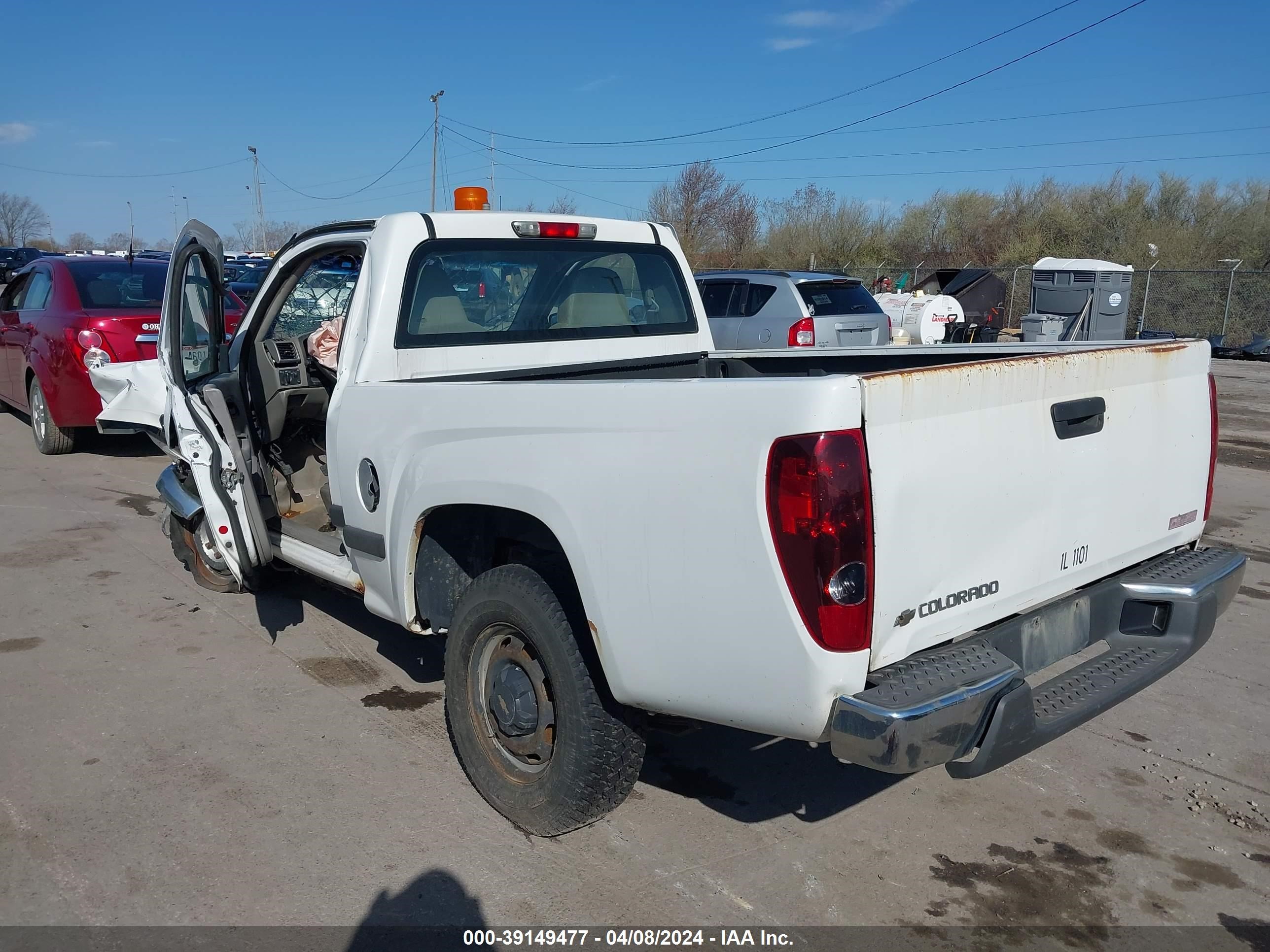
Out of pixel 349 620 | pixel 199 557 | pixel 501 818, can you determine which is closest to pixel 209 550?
pixel 199 557

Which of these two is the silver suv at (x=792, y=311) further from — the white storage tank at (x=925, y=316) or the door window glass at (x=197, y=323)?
the door window glass at (x=197, y=323)

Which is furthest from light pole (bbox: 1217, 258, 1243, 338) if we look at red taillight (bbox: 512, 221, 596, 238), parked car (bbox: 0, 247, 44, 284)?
parked car (bbox: 0, 247, 44, 284)

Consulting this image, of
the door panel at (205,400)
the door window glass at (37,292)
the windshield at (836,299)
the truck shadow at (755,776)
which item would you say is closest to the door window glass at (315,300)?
the door panel at (205,400)

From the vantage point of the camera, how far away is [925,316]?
1791cm

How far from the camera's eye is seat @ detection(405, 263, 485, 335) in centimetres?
396

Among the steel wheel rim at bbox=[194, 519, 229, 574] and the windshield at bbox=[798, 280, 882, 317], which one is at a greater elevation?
the windshield at bbox=[798, 280, 882, 317]

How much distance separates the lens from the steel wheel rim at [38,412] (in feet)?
31.3

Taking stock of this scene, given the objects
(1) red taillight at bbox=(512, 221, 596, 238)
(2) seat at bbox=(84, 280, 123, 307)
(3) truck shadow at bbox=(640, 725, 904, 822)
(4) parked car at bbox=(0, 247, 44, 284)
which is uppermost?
(4) parked car at bbox=(0, 247, 44, 284)

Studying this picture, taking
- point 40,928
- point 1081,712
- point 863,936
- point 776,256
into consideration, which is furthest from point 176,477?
point 776,256

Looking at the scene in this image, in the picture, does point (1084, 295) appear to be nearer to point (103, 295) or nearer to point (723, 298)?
point (723, 298)

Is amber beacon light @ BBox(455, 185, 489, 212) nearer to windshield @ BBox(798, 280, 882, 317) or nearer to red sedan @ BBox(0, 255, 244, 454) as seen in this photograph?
red sedan @ BBox(0, 255, 244, 454)

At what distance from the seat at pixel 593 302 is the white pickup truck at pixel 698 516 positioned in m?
0.01

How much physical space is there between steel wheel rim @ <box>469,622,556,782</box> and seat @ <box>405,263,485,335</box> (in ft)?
4.38

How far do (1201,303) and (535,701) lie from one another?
81.1 ft
